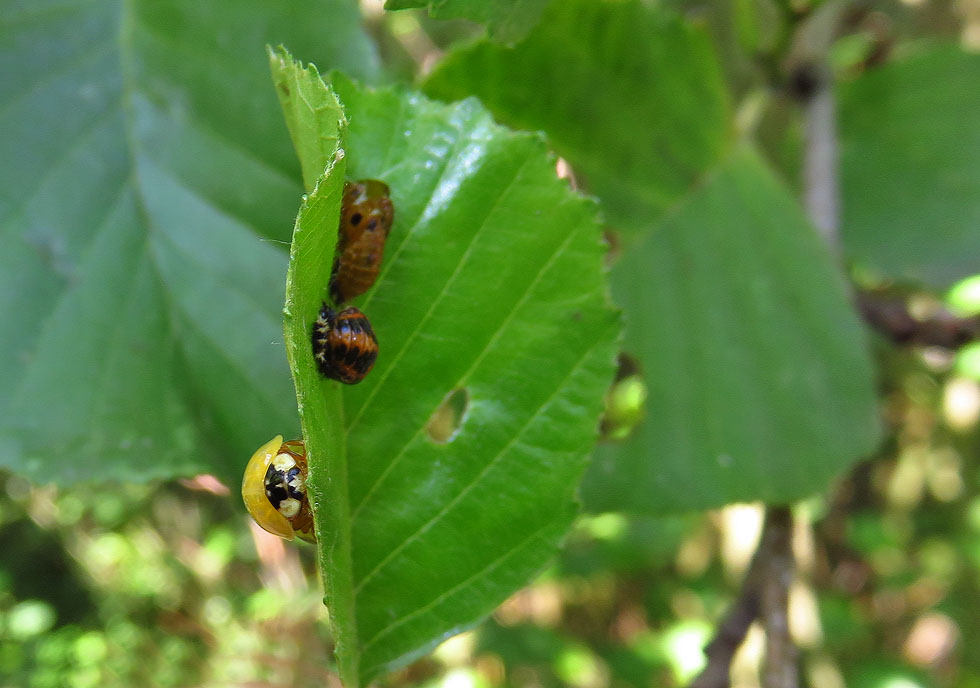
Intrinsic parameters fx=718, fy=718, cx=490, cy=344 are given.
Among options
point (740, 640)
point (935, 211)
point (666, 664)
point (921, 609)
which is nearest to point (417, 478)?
point (740, 640)

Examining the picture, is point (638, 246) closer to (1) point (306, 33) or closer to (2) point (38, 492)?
(1) point (306, 33)

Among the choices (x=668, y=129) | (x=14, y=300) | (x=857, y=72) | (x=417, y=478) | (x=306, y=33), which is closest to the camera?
(x=417, y=478)

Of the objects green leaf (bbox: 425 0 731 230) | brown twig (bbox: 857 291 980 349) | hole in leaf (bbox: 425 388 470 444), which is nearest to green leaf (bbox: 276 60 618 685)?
hole in leaf (bbox: 425 388 470 444)

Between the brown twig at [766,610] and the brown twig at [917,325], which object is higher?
the brown twig at [917,325]

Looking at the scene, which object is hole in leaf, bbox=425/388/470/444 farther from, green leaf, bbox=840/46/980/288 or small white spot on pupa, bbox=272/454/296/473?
green leaf, bbox=840/46/980/288

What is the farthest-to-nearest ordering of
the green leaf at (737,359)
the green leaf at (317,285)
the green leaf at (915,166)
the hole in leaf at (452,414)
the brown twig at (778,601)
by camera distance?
the green leaf at (915,166) < the green leaf at (737,359) < the brown twig at (778,601) < the hole in leaf at (452,414) < the green leaf at (317,285)

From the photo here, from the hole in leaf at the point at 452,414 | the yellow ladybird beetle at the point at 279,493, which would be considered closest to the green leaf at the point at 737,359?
the hole in leaf at the point at 452,414

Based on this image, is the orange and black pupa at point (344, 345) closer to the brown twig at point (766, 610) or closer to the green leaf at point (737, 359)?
the green leaf at point (737, 359)
